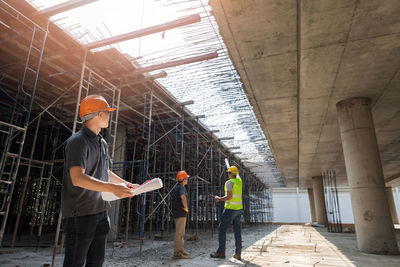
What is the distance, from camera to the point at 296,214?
124 ft

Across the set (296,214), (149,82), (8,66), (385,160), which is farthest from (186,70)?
(296,214)

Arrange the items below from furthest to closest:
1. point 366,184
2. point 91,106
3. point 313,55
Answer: point 366,184, point 313,55, point 91,106

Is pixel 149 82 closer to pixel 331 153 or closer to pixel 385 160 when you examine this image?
pixel 331 153

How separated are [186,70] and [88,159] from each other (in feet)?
21.3

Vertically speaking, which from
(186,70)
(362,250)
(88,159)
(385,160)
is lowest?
(362,250)

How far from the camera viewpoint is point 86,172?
204cm

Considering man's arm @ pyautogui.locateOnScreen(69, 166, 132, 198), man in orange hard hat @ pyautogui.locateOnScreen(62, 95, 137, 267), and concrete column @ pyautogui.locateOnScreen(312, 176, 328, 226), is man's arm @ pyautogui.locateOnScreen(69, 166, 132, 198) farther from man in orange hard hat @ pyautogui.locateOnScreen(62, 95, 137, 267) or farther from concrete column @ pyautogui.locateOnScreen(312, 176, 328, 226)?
concrete column @ pyautogui.locateOnScreen(312, 176, 328, 226)

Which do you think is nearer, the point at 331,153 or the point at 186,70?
the point at 186,70

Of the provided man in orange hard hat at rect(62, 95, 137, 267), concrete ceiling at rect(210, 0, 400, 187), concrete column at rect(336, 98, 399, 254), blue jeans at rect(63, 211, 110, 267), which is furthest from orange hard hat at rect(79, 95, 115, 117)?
concrete column at rect(336, 98, 399, 254)

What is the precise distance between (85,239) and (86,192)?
33cm

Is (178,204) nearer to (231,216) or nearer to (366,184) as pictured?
(231,216)

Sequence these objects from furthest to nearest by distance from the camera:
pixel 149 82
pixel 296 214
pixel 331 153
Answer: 1. pixel 296 214
2. pixel 331 153
3. pixel 149 82

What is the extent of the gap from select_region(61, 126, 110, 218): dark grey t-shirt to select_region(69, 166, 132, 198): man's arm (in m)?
0.06

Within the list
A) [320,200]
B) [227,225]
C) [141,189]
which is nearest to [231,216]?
[227,225]
